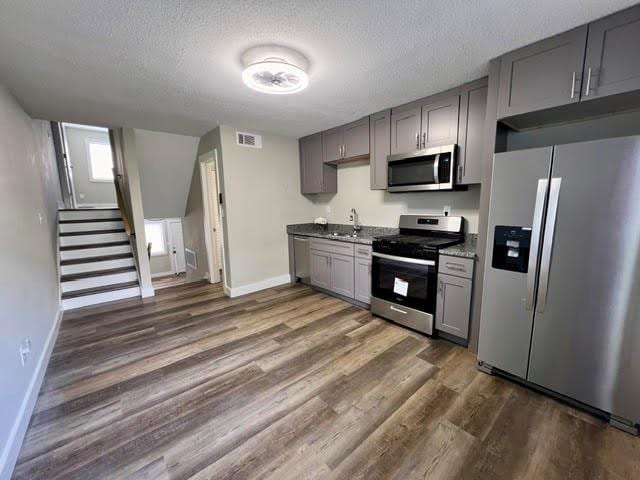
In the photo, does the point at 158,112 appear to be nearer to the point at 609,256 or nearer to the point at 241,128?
the point at 241,128

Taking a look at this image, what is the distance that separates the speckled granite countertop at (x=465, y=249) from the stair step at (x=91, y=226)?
525 centimetres

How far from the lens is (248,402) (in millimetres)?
1833

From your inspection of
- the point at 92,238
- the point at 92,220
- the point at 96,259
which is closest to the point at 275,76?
the point at 96,259

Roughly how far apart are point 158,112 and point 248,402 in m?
3.10

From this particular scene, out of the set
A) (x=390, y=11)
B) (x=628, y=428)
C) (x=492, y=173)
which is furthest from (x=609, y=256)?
(x=390, y=11)

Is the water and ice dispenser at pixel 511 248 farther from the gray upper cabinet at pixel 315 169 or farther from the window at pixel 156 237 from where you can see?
the window at pixel 156 237

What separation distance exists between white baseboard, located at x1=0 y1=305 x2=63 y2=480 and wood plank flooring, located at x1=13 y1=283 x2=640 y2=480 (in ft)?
0.15

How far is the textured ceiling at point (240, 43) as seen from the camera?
1.44m

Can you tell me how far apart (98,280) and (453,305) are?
4660 millimetres

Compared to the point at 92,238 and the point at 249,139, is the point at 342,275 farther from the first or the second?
the point at 92,238

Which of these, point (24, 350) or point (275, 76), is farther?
→ point (275, 76)

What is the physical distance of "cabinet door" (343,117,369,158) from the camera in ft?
10.9

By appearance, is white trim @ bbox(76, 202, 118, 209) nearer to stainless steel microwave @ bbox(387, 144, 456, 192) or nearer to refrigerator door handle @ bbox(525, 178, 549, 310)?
stainless steel microwave @ bbox(387, 144, 456, 192)

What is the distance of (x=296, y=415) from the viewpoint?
67.3 inches
